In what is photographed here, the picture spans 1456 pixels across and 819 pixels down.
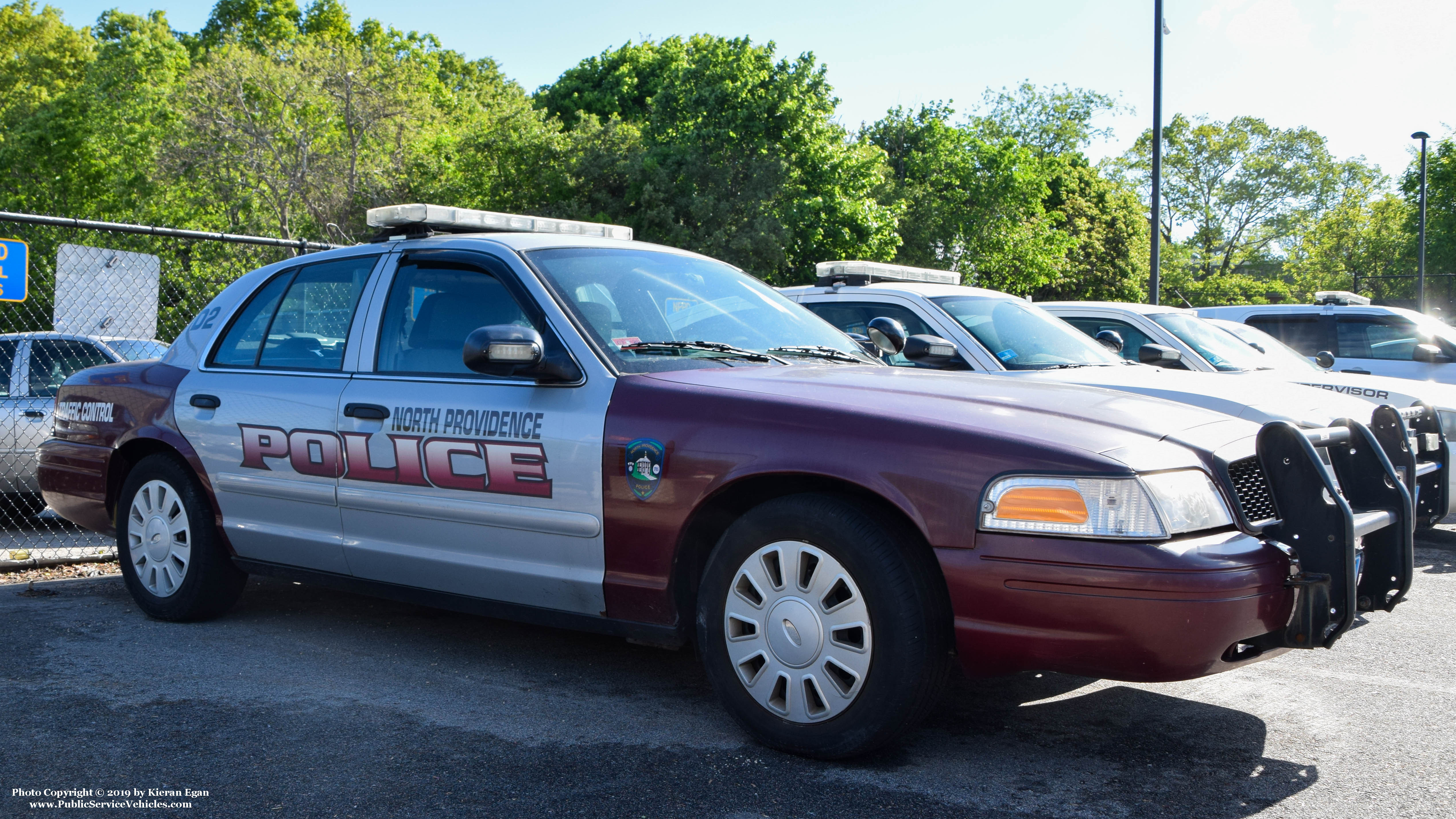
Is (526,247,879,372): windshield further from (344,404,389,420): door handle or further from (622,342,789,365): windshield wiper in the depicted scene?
(344,404,389,420): door handle

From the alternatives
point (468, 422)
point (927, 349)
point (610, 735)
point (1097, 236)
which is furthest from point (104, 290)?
point (1097, 236)

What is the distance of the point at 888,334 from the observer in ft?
16.7

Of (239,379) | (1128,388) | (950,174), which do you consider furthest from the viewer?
(950,174)

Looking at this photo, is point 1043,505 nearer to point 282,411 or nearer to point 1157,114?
point 282,411

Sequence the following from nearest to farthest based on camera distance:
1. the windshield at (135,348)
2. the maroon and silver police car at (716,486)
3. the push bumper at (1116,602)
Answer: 1. the push bumper at (1116,602)
2. the maroon and silver police car at (716,486)
3. the windshield at (135,348)

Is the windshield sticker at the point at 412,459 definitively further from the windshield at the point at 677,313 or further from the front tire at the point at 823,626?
the front tire at the point at 823,626

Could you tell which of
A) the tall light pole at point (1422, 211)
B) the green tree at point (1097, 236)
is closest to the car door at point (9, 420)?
the tall light pole at point (1422, 211)

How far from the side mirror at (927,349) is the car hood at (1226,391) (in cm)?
36

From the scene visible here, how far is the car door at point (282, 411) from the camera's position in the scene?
14.5 ft

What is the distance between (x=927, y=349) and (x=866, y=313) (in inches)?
81.2

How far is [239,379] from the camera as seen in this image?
4816mm

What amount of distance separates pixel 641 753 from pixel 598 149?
92.7 ft

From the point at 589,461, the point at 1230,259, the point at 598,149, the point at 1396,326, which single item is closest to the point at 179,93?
the point at 598,149

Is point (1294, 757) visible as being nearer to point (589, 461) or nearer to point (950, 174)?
point (589, 461)
